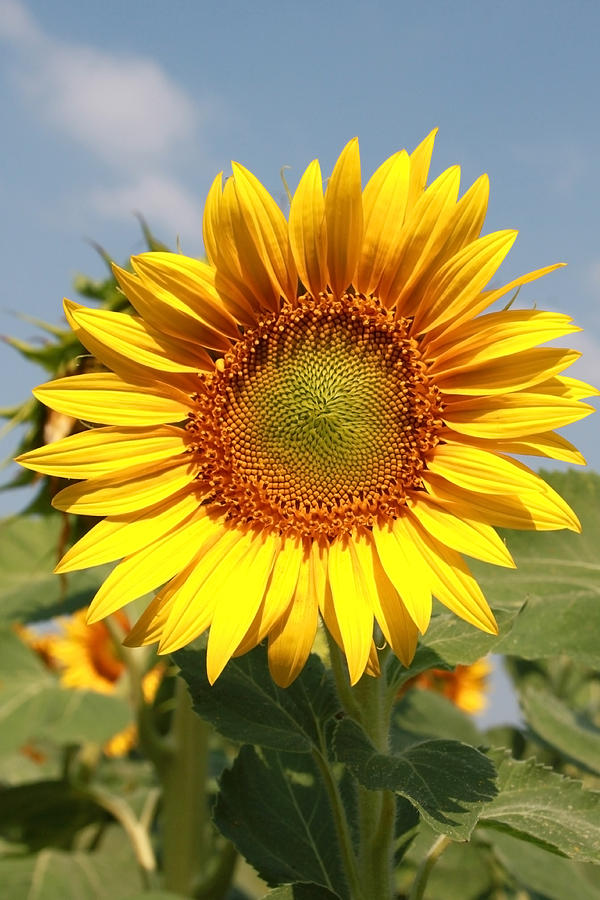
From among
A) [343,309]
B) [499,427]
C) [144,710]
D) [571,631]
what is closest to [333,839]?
[571,631]

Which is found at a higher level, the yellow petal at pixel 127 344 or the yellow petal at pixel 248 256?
the yellow petal at pixel 248 256

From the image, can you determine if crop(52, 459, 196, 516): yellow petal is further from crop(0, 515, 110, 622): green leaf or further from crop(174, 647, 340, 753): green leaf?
crop(0, 515, 110, 622): green leaf

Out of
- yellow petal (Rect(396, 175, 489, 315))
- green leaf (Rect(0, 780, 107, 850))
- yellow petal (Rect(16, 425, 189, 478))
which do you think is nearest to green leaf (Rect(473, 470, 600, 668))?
yellow petal (Rect(396, 175, 489, 315))

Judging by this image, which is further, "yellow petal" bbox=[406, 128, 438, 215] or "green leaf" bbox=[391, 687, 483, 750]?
"green leaf" bbox=[391, 687, 483, 750]

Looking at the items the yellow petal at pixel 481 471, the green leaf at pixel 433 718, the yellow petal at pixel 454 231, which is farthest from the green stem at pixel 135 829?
the yellow petal at pixel 454 231

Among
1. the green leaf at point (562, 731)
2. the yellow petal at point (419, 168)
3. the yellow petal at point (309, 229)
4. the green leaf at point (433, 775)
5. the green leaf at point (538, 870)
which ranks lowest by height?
the green leaf at point (538, 870)

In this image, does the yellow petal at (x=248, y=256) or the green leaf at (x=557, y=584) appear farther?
the green leaf at (x=557, y=584)

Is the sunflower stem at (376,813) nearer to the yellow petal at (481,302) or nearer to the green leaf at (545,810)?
the green leaf at (545,810)
